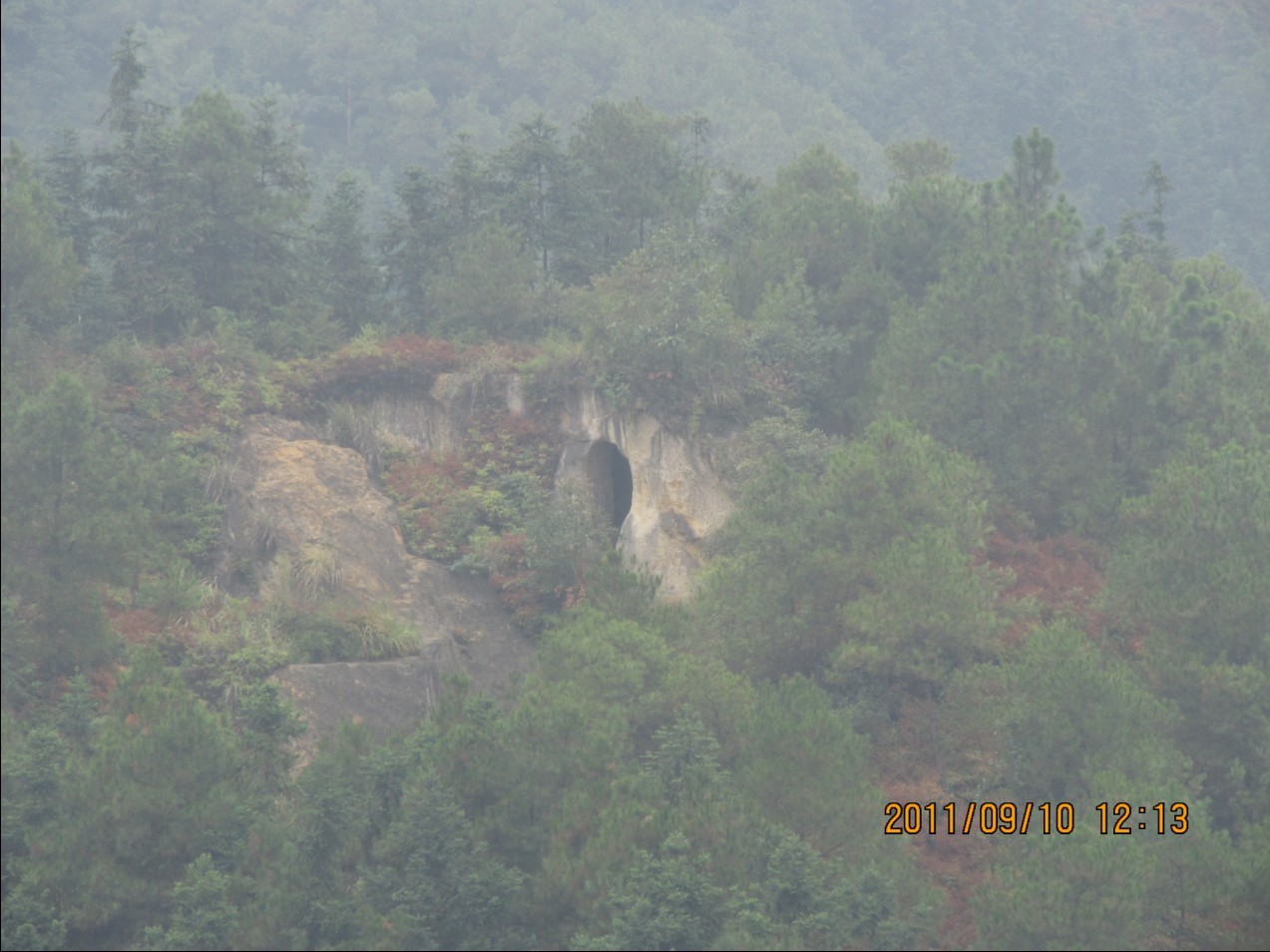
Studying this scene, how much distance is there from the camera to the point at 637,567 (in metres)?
30.4

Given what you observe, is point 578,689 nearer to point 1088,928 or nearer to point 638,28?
point 1088,928

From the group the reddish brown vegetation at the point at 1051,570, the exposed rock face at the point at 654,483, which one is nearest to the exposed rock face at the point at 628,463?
the exposed rock face at the point at 654,483

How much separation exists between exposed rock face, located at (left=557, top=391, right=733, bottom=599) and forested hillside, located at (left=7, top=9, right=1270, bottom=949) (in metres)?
0.49

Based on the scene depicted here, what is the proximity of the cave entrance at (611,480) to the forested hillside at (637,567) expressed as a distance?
997mm

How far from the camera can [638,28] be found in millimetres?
81938

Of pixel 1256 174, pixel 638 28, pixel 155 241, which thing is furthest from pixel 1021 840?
pixel 638 28

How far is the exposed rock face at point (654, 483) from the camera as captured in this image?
30797mm

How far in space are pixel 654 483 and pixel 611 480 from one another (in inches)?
89.7

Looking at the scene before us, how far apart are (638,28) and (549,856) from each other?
Answer: 2702 inches
